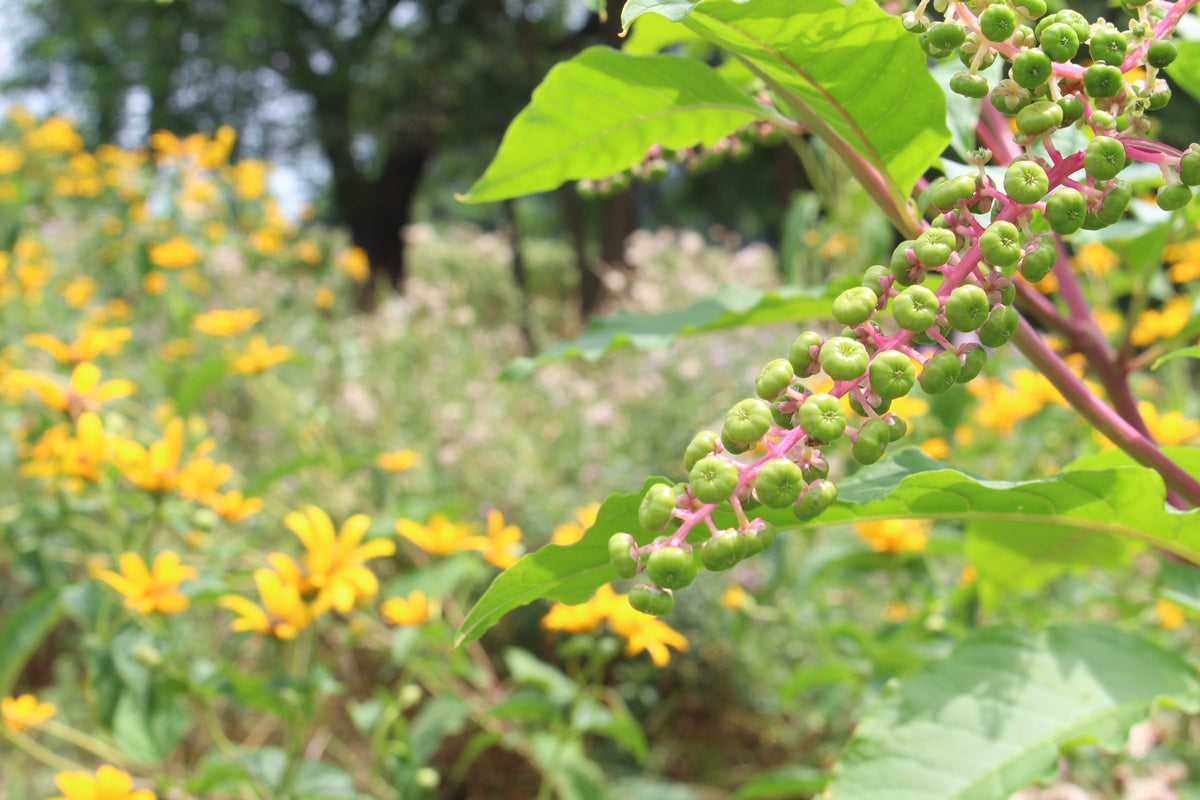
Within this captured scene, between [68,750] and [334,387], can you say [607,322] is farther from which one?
[334,387]

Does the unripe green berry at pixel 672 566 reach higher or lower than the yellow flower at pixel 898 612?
higher

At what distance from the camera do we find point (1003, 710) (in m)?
0.67

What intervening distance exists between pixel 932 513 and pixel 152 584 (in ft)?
3.57

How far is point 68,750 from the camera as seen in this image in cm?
224

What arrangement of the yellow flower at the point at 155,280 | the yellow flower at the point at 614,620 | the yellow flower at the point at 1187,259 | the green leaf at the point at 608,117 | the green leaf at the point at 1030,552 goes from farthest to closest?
the yellow flower at the point at 155,280
the yellow flower at the point at 1187,259
the yellow flower at the point at 614,620
the green leaf at the point at 1030,552
the green leaf at the point at 608,117

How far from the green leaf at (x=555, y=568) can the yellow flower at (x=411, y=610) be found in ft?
3.01

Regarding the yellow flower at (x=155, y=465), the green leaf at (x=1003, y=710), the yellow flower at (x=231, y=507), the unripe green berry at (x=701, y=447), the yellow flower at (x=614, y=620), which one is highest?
the unripe green berry at (x=701, y=447)

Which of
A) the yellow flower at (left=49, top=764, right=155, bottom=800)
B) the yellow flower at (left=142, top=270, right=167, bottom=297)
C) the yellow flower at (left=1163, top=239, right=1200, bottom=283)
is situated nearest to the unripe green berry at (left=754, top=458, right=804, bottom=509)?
the yellow flower at (left=49, top=764, right=155, bottom=800)

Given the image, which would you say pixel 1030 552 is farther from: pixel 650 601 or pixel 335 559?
pixel 335 559

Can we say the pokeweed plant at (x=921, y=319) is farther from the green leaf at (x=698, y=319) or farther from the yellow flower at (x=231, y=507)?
the yellow flower at (x=231, y=507)

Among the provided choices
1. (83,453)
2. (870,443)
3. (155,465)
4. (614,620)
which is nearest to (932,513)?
(870,443)

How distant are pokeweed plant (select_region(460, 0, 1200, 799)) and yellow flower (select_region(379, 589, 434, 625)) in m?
0.83

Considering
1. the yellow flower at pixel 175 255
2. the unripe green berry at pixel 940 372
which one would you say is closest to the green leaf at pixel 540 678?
the unripe green berry at pixel 940 372

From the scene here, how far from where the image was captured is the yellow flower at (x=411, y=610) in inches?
54.2
